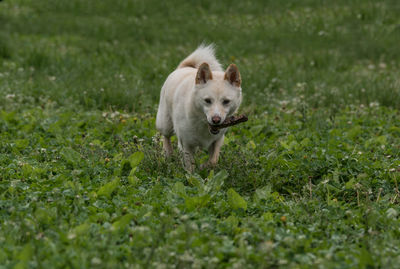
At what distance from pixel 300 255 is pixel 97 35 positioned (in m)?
11.6

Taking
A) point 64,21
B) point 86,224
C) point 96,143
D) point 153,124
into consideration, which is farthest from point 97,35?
point 86,224

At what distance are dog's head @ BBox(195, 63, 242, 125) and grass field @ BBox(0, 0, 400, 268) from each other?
555mm

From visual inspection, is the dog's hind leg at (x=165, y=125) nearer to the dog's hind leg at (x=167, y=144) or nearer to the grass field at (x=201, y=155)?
the dog's hind leg at (x=167, y=144)

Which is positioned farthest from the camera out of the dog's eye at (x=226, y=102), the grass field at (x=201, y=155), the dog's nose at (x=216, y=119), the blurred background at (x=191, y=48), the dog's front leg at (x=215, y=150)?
the blurred background at (x=191, y=48)

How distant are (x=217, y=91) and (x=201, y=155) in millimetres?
1235

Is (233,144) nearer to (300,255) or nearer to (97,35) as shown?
(300,255)

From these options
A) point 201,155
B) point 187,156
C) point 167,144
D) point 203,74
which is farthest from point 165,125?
point 203,74

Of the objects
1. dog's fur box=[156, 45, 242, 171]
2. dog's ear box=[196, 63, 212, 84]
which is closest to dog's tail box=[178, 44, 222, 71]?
dog's fur box=[156, 45, 242, 171]

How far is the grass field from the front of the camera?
10.7 feet

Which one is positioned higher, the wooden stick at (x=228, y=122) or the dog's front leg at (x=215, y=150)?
the wooden stick at (x=228, y=122)

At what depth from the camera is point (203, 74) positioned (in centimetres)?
518

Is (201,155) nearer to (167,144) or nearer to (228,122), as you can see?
(167,144)

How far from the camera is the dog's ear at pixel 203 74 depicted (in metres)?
5.14

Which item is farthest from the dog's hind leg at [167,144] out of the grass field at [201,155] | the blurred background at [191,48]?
the blurred background at [191,48]
